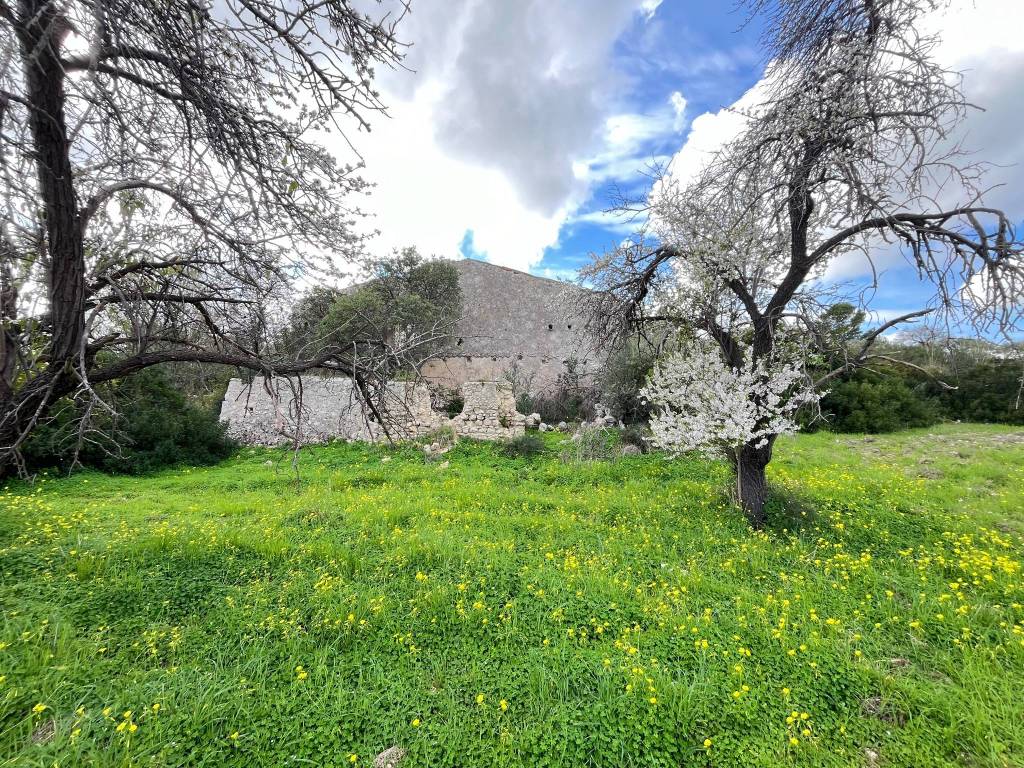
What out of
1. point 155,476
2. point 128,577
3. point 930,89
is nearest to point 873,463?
point 930,89

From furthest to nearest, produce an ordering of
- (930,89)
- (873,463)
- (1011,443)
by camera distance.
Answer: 1. (1011,443)
2. (873,463)
3. (930,89)

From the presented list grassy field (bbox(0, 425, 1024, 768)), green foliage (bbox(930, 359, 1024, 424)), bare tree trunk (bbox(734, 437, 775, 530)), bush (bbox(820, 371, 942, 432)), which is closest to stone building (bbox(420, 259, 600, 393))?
bush (bbox(820, 371, 942, 432))

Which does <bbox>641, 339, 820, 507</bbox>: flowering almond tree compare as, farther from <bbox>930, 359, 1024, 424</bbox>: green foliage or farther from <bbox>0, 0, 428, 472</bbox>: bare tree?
<bbox>930, 359, 1024, 424</bbox>: green foliage

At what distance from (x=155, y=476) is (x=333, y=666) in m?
10.7

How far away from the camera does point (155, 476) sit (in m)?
10.6

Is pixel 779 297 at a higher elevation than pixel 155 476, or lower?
higher

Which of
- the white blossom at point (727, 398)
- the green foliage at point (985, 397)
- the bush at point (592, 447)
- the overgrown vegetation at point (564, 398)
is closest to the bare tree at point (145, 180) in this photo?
the white blossom at point (727, 398)

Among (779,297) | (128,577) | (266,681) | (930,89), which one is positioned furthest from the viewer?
(779,297)

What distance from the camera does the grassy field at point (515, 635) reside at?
8.20 feet

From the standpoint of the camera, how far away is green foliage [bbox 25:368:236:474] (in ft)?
33.2

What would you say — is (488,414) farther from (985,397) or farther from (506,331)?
(985,397)

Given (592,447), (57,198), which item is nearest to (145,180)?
(57,198)

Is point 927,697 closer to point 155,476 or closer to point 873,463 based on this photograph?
point 873,463

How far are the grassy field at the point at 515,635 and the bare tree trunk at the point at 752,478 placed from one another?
22cm
